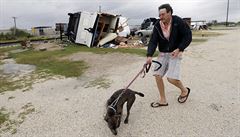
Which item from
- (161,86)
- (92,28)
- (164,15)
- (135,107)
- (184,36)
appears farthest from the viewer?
(92,28)

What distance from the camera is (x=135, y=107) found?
4516 mm

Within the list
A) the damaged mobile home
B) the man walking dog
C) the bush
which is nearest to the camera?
the man walking dog

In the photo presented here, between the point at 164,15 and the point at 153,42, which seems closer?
the point at 164,15

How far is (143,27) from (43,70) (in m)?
17.9

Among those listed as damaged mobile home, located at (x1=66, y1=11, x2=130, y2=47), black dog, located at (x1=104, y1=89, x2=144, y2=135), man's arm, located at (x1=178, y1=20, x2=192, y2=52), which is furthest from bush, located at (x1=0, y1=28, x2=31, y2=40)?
man's arm, located at (x1=178, y1=20, x2=192, y2=52)

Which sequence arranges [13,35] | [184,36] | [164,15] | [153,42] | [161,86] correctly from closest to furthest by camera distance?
[164,15] → [184,36] → [153,42] → [161,86] → [13,35]

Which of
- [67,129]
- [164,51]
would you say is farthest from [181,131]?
[67,129]

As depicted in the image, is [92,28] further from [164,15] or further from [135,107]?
[164,15]

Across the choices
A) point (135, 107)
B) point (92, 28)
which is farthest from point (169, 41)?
point (92, 28)

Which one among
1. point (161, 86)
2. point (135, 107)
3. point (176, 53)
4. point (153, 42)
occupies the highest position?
point (153, 42)

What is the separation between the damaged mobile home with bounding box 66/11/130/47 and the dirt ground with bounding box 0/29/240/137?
25.4 feet

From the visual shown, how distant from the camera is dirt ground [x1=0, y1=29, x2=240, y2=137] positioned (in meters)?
3.70

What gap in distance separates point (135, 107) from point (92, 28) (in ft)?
35.2

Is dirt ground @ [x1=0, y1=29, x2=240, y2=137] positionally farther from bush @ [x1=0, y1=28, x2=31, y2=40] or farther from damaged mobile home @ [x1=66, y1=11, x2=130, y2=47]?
bush @ [x1=0, y1=28, x2=31, y2=40]
